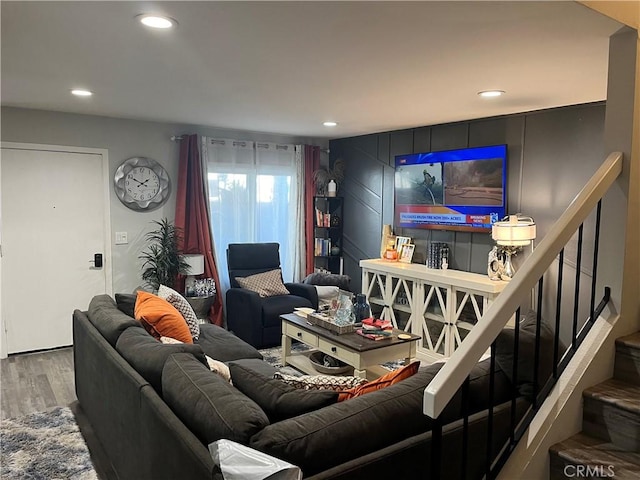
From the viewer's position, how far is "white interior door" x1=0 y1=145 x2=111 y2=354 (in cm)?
447

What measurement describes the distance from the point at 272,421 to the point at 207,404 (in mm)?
248

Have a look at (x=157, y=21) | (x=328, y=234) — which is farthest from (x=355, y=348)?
(x=328, y=234)

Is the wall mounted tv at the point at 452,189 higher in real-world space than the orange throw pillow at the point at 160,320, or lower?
higher

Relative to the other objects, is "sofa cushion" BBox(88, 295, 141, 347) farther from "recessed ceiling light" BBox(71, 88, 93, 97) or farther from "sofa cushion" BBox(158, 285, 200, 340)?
"recessed ceiling light" BBox(71, 88, 93, 97)

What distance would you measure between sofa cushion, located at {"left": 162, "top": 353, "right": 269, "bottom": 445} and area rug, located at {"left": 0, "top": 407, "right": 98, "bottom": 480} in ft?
3.54

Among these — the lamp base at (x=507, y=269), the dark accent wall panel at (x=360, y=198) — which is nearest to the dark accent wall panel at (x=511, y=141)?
the lamp base at (x=507, y=269)

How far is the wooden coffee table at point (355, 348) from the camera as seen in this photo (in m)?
3.37

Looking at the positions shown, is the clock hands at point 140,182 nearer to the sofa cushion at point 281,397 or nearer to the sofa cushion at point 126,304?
the sofa cushion at point 126,304

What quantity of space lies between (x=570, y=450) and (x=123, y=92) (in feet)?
11.6

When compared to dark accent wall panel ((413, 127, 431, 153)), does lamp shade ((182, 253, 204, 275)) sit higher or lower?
lower

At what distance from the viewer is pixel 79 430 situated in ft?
10.1

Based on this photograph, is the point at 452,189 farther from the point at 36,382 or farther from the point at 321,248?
the point at 36,382

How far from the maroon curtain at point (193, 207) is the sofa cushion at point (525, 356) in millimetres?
3792

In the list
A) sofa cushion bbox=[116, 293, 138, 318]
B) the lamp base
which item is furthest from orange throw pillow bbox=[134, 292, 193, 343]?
the lamp base
